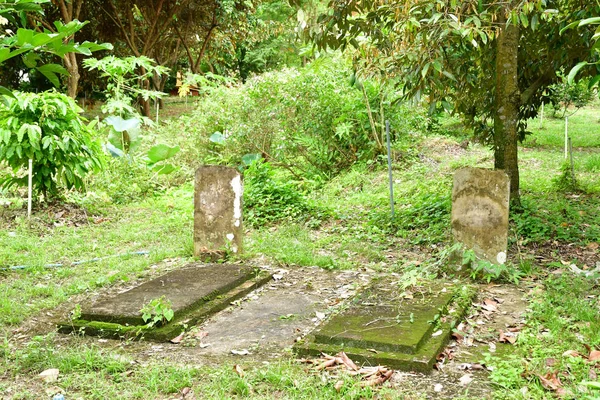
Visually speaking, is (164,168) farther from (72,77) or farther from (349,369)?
(349,369)

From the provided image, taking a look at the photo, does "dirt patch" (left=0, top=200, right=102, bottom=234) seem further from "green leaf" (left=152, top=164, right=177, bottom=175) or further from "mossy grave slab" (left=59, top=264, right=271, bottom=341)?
"mossy grave slab" (left=59, top=264, right=271, bottom=341)

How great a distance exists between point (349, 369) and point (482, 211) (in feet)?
8.64

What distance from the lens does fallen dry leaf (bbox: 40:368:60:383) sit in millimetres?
3875

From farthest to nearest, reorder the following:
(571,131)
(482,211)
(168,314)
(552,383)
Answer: (571,131), (482,211), (168,314), (552,383)

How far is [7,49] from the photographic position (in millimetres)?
2170

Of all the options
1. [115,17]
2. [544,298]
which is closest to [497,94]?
[544,298]

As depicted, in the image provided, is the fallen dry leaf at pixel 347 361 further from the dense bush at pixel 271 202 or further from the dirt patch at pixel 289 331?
the dense bush at pixel 271 202

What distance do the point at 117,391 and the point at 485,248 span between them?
3739 millimetres

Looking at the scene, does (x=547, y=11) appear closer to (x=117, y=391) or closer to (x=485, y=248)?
(x=485, y=248)

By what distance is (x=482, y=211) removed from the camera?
5867 millimetres

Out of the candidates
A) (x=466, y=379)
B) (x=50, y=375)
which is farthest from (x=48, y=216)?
(x=466, y=379)

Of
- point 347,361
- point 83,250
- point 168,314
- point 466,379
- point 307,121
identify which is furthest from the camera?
point 307,121

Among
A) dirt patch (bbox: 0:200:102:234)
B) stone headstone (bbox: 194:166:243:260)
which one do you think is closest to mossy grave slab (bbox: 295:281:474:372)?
stone headstone (bbox: 194:166:243:260)

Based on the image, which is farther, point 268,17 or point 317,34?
point 268,17
